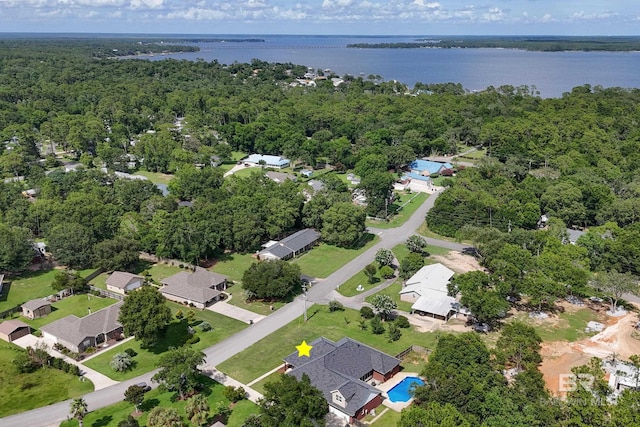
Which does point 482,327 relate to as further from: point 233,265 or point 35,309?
point 35,309

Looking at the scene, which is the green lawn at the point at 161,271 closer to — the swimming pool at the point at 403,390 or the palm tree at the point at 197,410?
the palm tree at the point at 197,410

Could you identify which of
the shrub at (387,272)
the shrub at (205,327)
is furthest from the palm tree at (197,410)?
the shrub at (387,272)

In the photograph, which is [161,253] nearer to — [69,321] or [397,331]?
[69,321]

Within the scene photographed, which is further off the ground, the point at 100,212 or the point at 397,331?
the point at 100,212

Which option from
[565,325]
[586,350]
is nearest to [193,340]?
[586,350]

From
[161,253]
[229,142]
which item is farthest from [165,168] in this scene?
[161,253]
